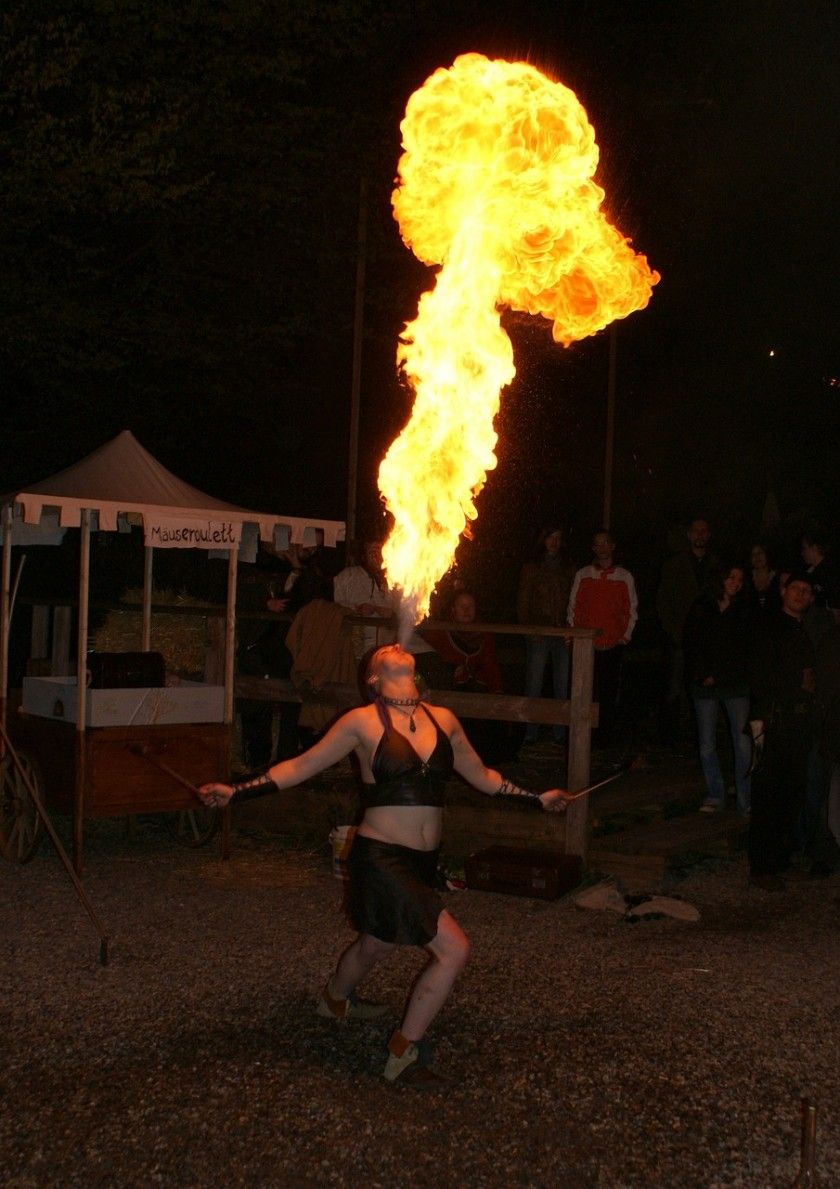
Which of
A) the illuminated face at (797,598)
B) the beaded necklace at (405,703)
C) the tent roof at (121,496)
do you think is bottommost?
the beaded necklace at (405,703)

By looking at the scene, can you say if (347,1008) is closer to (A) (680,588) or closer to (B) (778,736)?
(B) (778,736)

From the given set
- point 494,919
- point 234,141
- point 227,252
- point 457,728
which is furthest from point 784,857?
point 227,252

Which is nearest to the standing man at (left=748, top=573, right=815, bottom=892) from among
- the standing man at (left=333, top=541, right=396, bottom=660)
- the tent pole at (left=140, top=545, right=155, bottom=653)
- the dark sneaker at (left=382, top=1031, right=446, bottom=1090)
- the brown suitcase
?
the brown suitcase

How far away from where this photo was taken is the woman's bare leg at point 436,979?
5.21 metres

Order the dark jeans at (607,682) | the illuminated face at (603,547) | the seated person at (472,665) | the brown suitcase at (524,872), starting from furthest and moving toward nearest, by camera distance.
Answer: the dark jeans at (607,682)
the illuminated face at (603,547)
the seated person at (472,665)
the brown suitcase at (524,872)

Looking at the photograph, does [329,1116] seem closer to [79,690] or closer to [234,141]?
[79,690]

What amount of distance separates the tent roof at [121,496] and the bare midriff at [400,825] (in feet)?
14.4

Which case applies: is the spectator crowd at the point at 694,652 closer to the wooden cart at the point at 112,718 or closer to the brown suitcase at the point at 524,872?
the wooden cart at the point at 112,718

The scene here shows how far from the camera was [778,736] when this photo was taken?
29.5ft

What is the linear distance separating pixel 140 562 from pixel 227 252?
552 centimetres

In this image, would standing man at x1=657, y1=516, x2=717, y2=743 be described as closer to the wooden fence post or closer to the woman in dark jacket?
the woman in dark jacket

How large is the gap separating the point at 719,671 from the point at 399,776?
5.33m

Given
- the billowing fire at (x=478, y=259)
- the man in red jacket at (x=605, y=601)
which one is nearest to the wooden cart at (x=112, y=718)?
the billowing fire at (x=478, y=259)

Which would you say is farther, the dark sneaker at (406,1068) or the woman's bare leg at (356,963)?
the woman's bare leg at (356,963)
